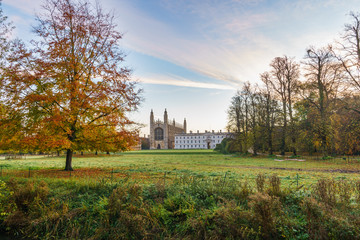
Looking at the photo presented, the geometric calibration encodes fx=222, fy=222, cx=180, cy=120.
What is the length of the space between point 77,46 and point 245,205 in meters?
10.9

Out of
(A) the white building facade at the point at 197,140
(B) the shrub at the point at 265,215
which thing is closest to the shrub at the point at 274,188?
(B) the shrub at the point at 265,215

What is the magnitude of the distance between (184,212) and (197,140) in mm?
105239

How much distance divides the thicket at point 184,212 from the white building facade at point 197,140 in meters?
102

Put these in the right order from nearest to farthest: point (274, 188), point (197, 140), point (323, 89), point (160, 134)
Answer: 1. point (274, 188)
2. point (323, 89)
3. point (160, 134)
4. point (197, 140)

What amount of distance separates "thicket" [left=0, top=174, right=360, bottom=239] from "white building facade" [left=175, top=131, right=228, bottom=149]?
101868mm

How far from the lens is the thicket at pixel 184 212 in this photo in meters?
4.17

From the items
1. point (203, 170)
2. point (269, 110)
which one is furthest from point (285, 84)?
point (203, 170)

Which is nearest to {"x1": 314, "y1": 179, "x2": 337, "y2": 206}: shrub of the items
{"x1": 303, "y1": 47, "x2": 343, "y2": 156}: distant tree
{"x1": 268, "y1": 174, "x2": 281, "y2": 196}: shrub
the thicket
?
the thicket

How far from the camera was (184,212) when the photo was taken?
191 inches

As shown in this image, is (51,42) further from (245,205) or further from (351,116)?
(351,116)

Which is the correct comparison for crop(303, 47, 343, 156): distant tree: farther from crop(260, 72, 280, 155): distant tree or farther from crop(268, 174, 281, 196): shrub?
crop(268, 174, 281, 196): shrub

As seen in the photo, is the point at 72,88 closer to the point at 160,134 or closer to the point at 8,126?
the point at 8,126

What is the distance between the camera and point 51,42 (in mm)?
10281

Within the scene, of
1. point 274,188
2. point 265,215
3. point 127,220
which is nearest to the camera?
point 265,215
